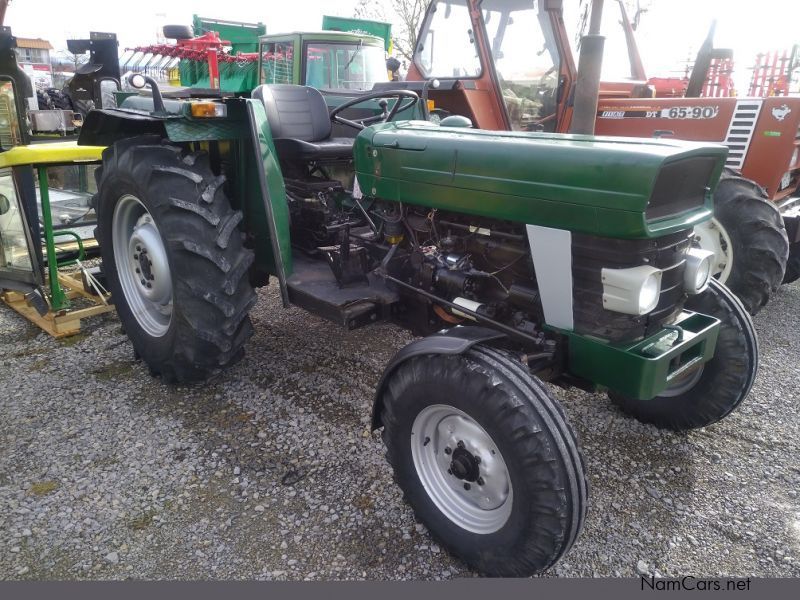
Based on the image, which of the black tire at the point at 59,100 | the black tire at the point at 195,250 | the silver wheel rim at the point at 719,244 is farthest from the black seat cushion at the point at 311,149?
the black tire at the point at 59,100

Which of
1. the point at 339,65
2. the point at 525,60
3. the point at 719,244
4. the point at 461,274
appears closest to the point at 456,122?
the point at 461,274

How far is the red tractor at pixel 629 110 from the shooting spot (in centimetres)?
383

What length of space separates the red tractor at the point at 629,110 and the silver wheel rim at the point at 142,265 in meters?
Result: 2.16

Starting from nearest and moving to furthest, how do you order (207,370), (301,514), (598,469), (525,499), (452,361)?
(525,499)
(452,361)
(301,514)
(598,469)
(207,370)

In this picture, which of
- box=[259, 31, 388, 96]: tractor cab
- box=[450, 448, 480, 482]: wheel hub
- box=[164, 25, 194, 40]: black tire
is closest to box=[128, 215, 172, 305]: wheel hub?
box=[164, 25, 194, 40]: black tire

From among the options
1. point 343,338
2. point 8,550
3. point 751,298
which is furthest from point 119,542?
point 751,298

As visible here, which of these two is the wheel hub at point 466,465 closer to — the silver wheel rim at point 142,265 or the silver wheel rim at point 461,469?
the silver wheel rim at point 461,469

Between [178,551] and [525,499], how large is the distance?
1.25m

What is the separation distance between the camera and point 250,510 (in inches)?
89.7

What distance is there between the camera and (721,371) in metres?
2.49

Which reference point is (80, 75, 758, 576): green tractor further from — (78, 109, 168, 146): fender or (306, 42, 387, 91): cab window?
(306, 42, 387, 91): cab window

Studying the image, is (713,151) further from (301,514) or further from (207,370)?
(207,370)

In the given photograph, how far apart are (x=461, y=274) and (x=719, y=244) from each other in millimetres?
2496

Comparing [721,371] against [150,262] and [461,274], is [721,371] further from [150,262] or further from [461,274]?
[150,262]
